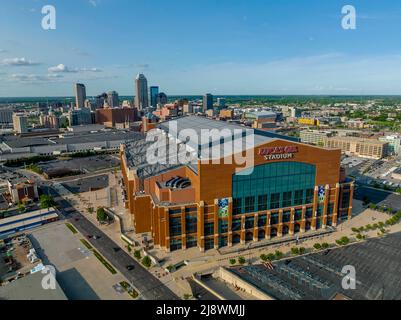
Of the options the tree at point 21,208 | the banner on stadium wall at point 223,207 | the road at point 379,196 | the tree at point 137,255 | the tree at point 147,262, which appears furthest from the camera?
the road at point 379,196

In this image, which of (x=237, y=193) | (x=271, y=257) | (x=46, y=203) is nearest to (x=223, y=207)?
(x=237, y=193)

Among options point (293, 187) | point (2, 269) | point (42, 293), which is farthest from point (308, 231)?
point (2, 269)

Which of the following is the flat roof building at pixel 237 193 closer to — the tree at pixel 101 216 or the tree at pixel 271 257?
the tree at pixel 271 257

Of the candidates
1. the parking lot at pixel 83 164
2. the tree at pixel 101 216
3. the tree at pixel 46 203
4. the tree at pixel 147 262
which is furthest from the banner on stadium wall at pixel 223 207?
the parking lot at pixel 83 164

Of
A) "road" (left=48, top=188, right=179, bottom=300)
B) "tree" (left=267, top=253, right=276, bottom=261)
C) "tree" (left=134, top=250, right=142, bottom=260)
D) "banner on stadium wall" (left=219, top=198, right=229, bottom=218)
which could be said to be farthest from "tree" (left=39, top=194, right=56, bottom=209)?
"tree" (left=267, top=253, right=276, bottom=261)

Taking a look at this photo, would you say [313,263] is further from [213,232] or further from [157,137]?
[157,137]

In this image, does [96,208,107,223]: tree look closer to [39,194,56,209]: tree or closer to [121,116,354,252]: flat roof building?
[121,116,354,252]: flat roof building
